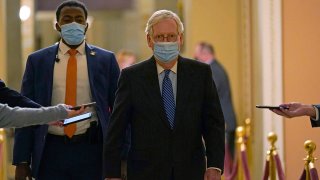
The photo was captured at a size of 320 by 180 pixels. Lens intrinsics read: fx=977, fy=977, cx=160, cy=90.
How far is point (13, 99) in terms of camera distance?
5922 millimetres

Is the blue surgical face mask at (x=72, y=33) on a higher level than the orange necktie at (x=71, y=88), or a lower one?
higher

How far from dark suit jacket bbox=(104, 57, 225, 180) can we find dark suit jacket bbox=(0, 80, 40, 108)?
2.19 feet

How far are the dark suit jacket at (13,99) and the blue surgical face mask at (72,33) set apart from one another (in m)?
0.63

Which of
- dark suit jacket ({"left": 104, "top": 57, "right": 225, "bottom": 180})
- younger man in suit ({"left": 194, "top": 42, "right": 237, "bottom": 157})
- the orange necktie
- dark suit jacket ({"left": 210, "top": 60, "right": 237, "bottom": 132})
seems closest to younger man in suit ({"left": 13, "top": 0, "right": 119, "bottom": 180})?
the orange necktie

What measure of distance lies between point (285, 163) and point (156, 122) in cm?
455

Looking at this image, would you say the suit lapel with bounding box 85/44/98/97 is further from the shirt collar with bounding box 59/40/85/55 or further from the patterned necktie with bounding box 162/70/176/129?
the patterned necktie with bounding box 162/70/176/129

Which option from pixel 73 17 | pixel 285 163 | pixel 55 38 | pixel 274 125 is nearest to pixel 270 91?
pixel 274 125

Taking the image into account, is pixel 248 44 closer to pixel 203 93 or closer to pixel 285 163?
pixel 285 163

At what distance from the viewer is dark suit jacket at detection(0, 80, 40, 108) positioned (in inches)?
231

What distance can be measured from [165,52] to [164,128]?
1.47 feet

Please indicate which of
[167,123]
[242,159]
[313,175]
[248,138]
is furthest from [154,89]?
[248,138]

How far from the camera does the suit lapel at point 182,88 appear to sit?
5492 mm

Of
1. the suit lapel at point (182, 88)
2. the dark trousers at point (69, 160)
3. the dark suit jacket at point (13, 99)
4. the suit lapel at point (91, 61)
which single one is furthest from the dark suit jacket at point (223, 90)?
the suit lapel at point (182, 88)

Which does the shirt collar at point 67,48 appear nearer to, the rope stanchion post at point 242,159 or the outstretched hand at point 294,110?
the outstretched hand at point 294,110
